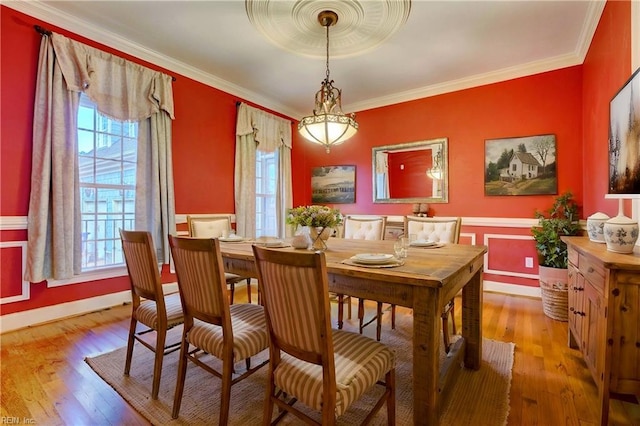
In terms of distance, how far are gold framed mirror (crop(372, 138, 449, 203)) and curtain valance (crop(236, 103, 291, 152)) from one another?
4.87 feet

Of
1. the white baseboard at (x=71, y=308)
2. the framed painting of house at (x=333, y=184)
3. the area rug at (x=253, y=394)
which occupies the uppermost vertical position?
the framed painting of house at (x=333, y=184)

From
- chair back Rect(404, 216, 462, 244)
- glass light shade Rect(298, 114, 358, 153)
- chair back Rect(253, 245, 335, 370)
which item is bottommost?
chair back Rect(253, 245, 335, 370)

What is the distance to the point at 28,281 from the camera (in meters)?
2.54

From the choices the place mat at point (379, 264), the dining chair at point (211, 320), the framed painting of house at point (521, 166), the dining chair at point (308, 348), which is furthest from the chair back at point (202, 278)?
the framed painting of house at point (521, 166)

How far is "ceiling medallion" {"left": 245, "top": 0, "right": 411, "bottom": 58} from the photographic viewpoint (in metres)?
2.36

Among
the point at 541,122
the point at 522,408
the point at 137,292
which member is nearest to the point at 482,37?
the point at 541,122

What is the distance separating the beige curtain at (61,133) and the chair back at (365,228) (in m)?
2.46

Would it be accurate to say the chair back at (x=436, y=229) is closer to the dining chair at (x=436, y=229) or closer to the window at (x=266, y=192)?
the dining chair at (x=436, y=229)

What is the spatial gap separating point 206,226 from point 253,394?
5.21ft

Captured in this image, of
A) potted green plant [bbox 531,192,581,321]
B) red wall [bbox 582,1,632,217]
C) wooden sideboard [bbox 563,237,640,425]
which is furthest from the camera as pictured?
potted green plant [bbox 531,192,581,321]

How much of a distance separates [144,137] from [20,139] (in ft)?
3.18

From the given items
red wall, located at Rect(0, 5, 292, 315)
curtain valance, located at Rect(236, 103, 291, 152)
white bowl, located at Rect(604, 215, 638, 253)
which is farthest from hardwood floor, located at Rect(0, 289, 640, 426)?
curtain valance, located at Rect(236, 103, 291, 152)

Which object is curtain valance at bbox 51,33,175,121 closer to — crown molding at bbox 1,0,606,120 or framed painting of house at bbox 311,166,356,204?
crown molding at bbox 1,0,606,120

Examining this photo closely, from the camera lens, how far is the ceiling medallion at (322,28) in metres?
2.36
